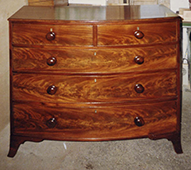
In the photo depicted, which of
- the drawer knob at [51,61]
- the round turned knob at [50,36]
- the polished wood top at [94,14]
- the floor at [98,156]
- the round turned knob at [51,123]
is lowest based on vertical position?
the floor at [98,156]

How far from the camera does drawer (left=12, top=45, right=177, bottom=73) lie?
5.58 feet

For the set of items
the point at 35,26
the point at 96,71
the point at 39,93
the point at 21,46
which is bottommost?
the point at 39,93

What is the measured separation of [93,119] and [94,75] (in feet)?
1.05

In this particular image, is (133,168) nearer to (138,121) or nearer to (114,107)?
(138,121)

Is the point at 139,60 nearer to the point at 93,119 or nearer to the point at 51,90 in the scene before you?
the point at 93,119

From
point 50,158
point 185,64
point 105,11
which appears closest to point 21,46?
point 105,11

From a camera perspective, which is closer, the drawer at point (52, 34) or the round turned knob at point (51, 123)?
the drawer at point (52, 34)

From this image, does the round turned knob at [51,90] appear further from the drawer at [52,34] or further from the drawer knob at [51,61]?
the drawer at [52,34]

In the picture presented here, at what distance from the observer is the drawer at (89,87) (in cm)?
174

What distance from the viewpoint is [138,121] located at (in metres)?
1.80

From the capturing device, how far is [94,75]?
1730 millimetres

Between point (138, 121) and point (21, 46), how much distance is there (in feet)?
3.16

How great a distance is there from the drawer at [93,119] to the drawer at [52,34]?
0.44 m

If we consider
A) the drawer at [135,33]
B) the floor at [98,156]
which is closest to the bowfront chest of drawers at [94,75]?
the drawer at [135,33]
